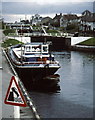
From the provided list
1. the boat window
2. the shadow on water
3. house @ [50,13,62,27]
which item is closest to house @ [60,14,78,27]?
house @ [50,13,62,27]

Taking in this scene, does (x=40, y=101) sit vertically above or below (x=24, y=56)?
below

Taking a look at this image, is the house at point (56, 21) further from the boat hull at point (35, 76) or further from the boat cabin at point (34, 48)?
the boat hull at point (35, 76)

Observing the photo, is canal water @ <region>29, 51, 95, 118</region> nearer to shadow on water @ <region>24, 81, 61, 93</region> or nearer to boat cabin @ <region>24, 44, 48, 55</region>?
shadow on water @ <region>24, 81, 61, 93</region>

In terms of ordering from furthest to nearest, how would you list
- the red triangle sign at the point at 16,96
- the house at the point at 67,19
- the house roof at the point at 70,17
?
the house roof at the point at 70,17, the house at the point at 67,19, the red triangle sign at the point at 16,96

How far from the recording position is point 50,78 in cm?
2803

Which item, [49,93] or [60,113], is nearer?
[60,113]

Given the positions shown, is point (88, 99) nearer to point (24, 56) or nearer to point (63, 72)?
point (24, 56)

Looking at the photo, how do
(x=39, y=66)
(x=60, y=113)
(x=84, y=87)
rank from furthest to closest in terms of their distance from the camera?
(x=39, y=66) < (x=84, y=87) < (x=60, y=113)

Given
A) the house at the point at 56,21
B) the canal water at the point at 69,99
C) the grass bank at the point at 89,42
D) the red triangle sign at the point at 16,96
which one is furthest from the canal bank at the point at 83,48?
the house at the point at 56,21

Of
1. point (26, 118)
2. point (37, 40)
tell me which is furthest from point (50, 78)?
point (37, 40)

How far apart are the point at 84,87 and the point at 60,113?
26.3 ft

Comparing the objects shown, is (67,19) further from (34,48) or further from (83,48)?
(34,48)

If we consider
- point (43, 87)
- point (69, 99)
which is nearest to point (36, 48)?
point (43, 87)

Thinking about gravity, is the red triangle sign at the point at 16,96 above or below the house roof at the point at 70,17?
below
